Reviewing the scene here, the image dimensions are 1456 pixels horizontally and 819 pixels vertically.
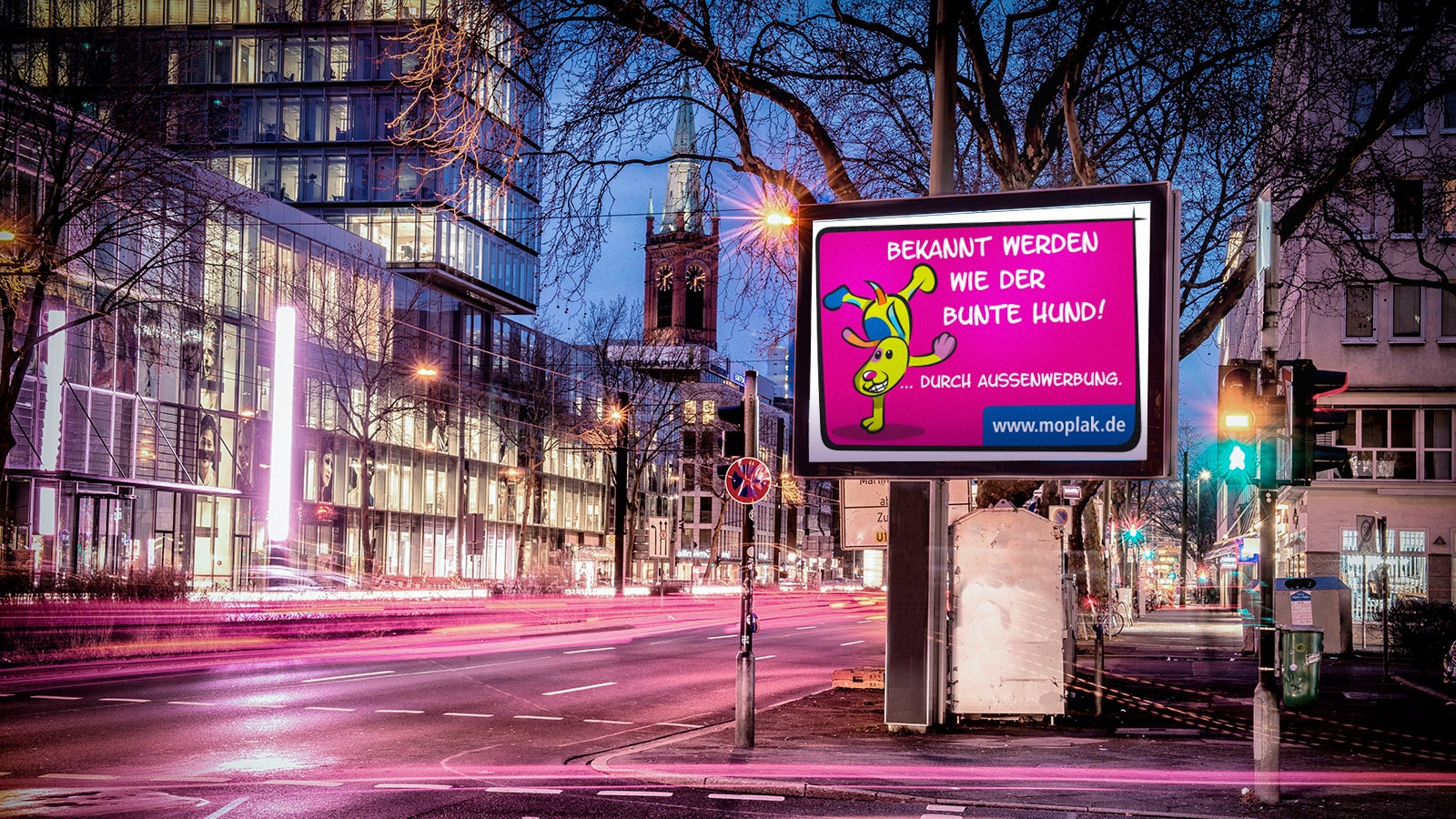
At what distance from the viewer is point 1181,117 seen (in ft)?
61.7

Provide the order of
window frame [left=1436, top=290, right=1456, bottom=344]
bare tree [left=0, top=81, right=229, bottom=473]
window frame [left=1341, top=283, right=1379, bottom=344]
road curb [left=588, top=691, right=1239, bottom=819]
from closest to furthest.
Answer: road curb [left=588, top=691, right=1239, bottom=819] < bare tree [left=0, top=81, right=229, bottom=473] < window frame [left=1436, top=290, right=1456, bottom=344] < window frame [left=1341, top=283, right=1379, bottom=344]

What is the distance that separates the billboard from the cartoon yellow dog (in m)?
0.01

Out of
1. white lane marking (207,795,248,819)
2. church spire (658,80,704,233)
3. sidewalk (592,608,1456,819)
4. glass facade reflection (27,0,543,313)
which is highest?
glass facade reflection (27,0,543,313)

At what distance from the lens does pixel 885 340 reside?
14.0 meters

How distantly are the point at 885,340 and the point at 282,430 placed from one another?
30024 millimetres

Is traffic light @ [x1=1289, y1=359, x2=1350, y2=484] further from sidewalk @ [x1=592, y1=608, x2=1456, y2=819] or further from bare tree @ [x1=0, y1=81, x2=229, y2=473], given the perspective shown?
bare tree @ [x1=0, y1=81, x2=229, y2=473]

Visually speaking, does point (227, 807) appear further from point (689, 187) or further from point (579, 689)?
point (579, 689)

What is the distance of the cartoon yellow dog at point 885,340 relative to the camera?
1385cm

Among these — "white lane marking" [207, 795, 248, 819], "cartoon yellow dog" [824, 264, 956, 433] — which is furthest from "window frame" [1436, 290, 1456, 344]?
"white lane marking" [207, 795, 248, 819]

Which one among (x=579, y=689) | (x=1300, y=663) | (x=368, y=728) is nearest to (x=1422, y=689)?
(x=579, y=689)

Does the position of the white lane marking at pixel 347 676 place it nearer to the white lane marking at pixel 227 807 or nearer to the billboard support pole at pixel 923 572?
the billboard support pole at pixel 923 572

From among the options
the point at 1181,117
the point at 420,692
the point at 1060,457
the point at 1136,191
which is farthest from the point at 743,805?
the point at 1181,117

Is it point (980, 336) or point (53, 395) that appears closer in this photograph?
point (980, 336)

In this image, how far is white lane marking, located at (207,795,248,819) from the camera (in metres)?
9.43
